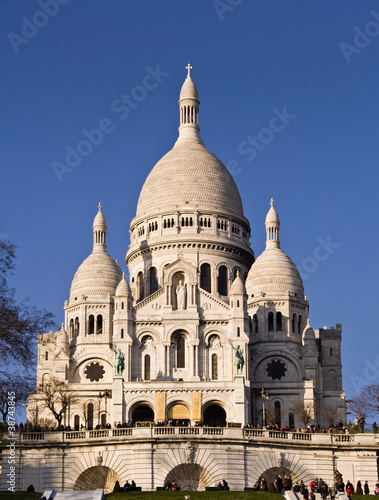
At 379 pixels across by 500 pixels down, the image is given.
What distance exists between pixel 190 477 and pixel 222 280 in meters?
55.8

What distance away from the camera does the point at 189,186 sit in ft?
445

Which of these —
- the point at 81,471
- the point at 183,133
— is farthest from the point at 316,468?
the point at 183,133

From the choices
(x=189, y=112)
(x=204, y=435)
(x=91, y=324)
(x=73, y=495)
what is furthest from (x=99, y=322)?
(x=73, y=495)

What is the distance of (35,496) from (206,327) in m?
54.4

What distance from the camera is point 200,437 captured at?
77562 mm

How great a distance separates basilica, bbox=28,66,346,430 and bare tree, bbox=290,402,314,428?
0.60 feet

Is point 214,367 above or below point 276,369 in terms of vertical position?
below

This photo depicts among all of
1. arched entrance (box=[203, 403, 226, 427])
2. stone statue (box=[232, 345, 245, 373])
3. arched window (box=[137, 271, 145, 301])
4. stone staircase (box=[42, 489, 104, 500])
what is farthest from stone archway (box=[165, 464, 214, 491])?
arched window (box=[137, 271, 145, 301])

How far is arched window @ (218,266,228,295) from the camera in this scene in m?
131

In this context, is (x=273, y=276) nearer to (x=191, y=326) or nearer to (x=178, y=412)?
(x=191, y=326)

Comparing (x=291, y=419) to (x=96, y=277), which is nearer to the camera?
(x=291, y=419)

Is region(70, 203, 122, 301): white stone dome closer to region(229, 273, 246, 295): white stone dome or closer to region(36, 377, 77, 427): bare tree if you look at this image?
region(36, 377, 77, 427): bare tree

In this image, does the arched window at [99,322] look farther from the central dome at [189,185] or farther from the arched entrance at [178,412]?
the arched entrance at [178,412]

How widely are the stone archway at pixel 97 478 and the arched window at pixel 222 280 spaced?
5442cm
